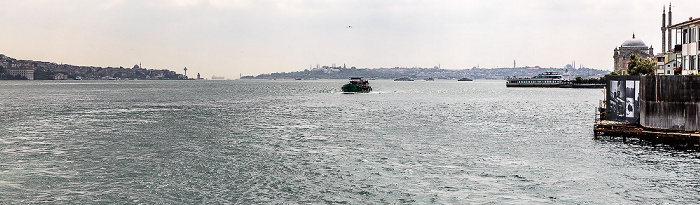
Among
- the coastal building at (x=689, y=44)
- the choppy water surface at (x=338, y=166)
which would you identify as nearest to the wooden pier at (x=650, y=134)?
the choppy water surface at (x=338, y=166)

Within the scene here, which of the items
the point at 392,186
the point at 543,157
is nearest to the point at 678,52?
the point at 543,157

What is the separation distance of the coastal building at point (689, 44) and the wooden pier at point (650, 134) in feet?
35.2

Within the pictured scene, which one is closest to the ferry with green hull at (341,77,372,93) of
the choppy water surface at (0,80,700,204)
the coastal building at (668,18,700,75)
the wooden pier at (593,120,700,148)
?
the choppy water surface at (0,80,700,204)

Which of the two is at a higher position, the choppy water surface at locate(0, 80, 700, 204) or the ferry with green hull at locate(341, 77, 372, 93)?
the ferry with green hull at locate(341, 77, 372, 93)

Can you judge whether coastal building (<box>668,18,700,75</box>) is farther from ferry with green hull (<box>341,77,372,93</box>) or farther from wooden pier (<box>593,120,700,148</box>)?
ferry with green hull (<box>341,77,372,93</box>)

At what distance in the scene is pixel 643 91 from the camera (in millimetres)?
41406

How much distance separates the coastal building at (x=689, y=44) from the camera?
48.7m

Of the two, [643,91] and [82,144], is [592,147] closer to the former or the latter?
[643,91]

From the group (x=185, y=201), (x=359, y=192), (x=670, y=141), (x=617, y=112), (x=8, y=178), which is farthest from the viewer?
(x=617, y=112)

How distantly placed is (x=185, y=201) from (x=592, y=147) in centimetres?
2773

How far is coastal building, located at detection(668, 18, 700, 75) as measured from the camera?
48.7 m

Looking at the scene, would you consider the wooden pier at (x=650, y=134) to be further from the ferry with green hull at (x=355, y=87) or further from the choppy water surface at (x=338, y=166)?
the ferry with green hull at (x=355, y=87)

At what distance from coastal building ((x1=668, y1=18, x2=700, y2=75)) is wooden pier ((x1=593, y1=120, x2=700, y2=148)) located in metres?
10.7

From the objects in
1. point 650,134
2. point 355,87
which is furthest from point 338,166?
point 355,87
